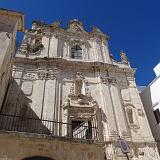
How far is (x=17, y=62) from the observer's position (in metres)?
15.7

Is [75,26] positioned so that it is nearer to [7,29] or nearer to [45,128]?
[7,29]

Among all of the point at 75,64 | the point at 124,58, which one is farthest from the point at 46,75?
the point at 124,58

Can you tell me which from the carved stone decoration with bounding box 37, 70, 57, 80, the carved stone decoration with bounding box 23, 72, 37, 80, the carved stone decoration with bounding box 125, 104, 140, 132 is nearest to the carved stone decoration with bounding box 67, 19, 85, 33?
the carved stone decoration with bounding box 37, 70, 57, 80

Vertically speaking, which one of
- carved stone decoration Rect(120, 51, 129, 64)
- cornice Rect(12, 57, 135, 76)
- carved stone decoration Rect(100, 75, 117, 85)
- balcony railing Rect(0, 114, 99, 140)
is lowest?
balcony railing Rect(0, 114, 99, 140)

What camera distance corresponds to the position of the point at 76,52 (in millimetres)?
18547

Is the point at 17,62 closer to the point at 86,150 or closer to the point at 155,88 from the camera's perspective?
Answer: the point at 86,150

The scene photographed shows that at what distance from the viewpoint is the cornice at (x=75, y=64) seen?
15.9 metres

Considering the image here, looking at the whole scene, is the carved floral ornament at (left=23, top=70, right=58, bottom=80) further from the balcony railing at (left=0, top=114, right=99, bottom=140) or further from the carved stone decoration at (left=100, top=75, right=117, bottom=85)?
the balcony railing at (left=0, top=114, right=99, bottom=140)

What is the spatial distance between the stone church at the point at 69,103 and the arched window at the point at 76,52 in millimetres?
54

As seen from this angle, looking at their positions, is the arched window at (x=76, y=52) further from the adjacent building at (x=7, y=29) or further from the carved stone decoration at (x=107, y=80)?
the adjacent building at (x=7, y=29)

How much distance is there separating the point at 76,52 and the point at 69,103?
632cm

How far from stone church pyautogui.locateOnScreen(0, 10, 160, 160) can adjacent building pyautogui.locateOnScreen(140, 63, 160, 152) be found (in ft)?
3.84

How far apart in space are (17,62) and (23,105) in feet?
13.4

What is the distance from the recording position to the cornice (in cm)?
1592
